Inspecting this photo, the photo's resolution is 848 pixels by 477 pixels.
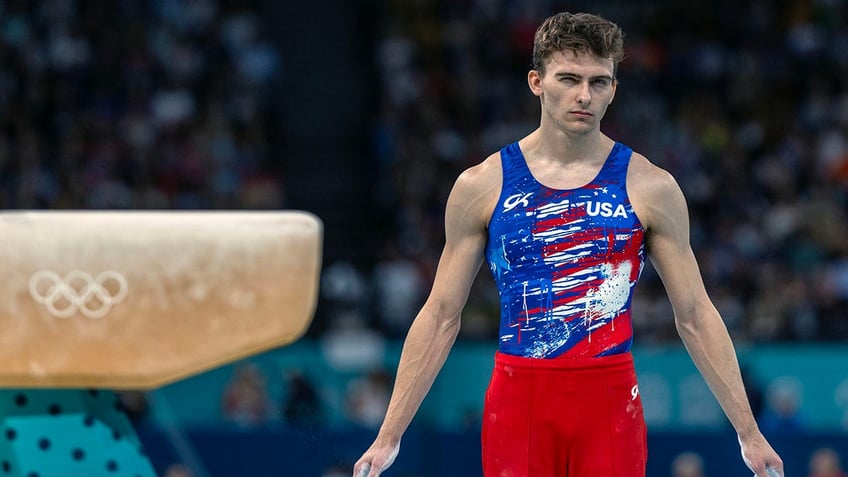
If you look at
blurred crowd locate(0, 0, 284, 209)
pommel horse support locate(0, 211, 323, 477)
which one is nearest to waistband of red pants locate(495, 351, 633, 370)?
pommel horse support locate(0, 211, 323, 477)

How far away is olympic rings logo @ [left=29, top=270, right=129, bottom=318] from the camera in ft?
14.2

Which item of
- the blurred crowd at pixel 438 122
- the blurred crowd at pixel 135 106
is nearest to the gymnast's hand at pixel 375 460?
the blurred crowd at pixel 438 122

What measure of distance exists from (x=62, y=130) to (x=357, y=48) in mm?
3496

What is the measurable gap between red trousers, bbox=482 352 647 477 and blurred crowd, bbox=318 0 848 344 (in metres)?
6.89

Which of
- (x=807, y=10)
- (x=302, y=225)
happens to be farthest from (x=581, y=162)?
(x=807, y=10)

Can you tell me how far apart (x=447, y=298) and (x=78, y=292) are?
1295 mm

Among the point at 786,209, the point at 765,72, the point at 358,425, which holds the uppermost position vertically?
the point at 765,72

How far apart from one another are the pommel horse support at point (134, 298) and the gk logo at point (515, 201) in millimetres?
854

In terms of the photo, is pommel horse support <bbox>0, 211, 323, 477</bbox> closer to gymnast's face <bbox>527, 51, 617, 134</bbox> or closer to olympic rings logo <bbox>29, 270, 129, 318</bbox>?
olympic rings logo <bbox>29, 270, 129, 318</bbox>

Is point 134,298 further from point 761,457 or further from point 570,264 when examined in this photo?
point 761,457

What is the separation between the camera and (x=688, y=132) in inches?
520

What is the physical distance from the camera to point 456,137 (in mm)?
13195

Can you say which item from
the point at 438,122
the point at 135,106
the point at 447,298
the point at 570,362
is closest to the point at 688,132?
the point at 438,122

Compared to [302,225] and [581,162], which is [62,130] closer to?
[302,225]
